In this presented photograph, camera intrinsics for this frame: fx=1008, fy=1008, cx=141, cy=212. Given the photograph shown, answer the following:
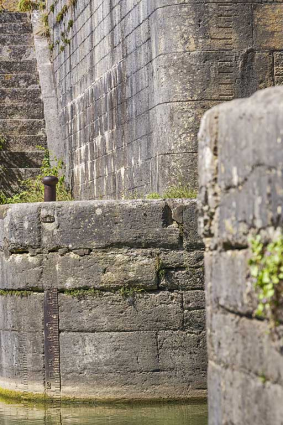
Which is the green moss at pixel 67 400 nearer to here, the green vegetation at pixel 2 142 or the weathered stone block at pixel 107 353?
the weathered stone block at pixel 107 353

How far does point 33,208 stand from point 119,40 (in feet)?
11.3

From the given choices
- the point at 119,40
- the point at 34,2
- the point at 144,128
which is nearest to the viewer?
the point at 144,128

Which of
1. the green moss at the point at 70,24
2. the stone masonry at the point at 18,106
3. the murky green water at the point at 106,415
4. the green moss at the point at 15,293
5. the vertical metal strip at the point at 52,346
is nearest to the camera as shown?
the murky green water at the point at 106,415

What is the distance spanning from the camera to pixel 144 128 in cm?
940

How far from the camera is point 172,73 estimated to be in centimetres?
859

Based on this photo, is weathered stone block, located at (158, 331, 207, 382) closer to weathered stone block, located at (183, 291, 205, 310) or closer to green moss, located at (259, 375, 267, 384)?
weathered stone block, located at (183, 291, 205, 310)

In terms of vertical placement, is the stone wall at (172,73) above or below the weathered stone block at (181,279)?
above

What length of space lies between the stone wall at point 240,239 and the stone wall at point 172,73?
176 inches

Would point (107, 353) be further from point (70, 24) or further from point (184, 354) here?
point (70, 24)

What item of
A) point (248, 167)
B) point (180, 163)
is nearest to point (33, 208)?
point (180, 163)

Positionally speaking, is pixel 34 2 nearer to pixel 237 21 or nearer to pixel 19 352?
pixel 237 21

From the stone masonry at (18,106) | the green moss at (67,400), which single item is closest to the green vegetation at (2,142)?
the stone masonry at (18,106)

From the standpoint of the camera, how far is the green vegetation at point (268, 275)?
10.8 ft

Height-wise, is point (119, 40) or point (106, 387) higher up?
point (119, 40)
